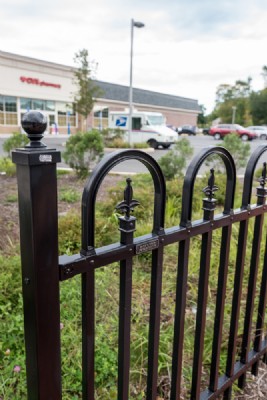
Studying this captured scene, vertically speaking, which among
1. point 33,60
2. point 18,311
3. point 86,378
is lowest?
point 18,311

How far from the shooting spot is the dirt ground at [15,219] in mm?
1897

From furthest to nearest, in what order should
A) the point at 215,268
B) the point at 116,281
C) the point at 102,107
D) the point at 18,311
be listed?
the point at 102,107
the point at 215,268
the point at 116,281
the point at 18,311

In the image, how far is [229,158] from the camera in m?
1.43

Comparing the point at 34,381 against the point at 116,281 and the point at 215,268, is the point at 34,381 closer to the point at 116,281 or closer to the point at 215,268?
the point at 116,281

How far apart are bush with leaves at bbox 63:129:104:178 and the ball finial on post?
727 cm

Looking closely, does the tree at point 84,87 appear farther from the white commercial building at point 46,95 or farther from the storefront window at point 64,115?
the storefront window at point 64,115

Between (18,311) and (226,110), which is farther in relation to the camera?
(226,110)

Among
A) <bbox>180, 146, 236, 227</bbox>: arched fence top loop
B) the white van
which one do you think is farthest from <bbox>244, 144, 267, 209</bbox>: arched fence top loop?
the white van

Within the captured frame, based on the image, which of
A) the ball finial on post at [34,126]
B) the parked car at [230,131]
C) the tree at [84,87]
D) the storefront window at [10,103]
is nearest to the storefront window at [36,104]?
the storefront window at [10,103]

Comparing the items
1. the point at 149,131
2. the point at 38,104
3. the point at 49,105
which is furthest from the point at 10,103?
the point at 149,131

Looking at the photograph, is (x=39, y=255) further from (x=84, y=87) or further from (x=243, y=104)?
(x=243, y=104)

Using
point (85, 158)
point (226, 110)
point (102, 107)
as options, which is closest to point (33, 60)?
point (102, 107)

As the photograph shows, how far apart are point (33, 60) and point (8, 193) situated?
26.9m

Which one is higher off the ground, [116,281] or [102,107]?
[102,107]
